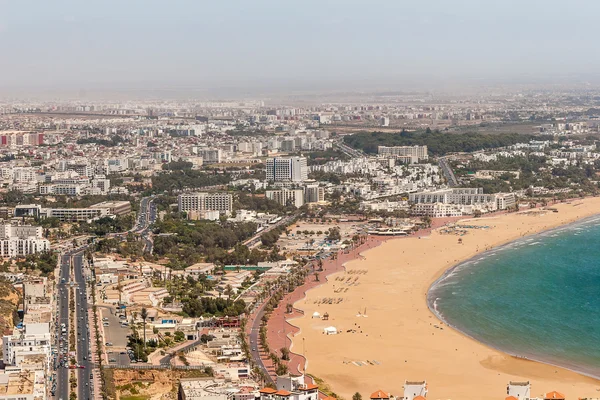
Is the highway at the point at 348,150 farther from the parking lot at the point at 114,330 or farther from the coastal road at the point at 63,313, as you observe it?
the parking lot at the point at 114,330

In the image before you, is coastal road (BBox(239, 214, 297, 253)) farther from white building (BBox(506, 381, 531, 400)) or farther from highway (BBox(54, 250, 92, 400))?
white building (BBox(506, 381, 531, 400))

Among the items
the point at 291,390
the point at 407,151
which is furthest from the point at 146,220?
the point at 407,151

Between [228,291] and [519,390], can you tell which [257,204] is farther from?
[519,390]

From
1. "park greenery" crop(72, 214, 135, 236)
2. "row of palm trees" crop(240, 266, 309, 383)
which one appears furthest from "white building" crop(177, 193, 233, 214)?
"row of palm trees" crop(240, 266, 309, 383)

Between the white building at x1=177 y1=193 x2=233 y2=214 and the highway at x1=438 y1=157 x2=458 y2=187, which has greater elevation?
the white building at x1=177 y1=193 x2=233 y2=214

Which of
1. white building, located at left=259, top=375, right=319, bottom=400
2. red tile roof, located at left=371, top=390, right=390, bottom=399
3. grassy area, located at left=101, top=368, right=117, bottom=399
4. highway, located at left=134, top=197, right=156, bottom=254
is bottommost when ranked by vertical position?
highway, located at left=134, top=197, right=156, bottom=254

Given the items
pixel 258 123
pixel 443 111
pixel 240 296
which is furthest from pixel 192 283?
pixel 443 111

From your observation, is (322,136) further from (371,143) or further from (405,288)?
(405,288)
